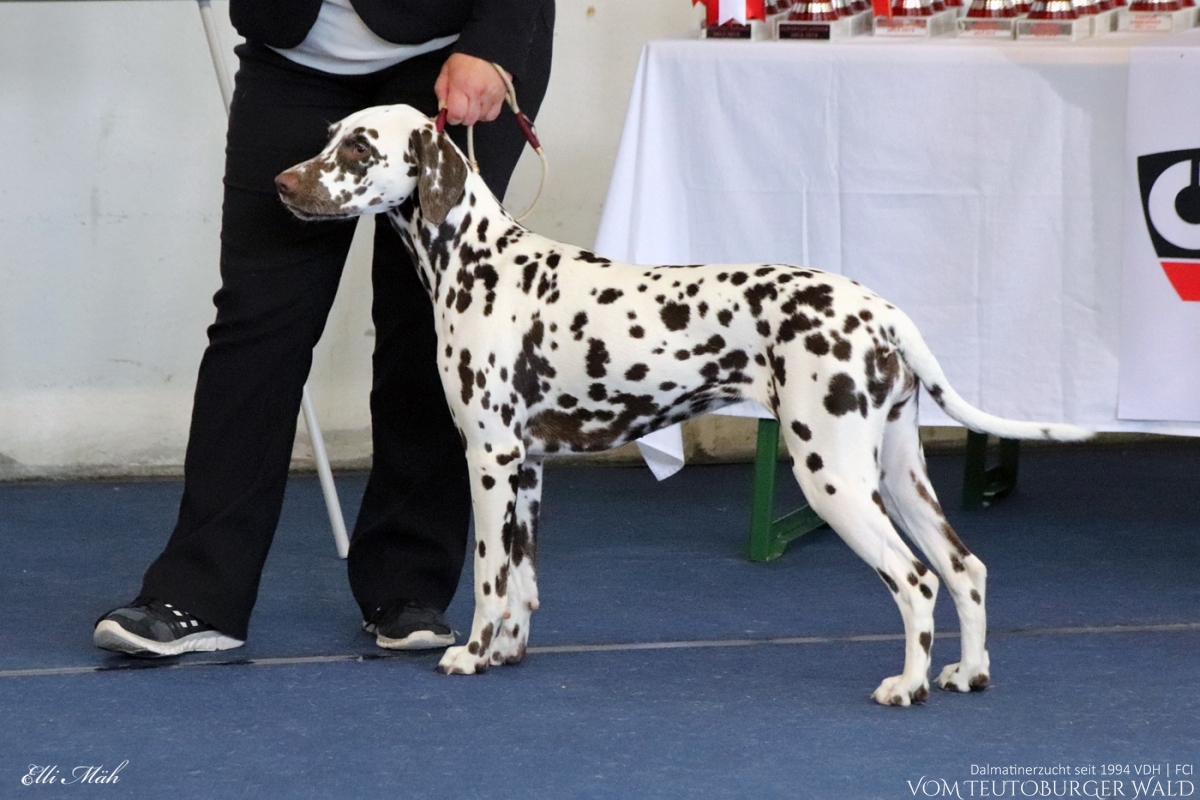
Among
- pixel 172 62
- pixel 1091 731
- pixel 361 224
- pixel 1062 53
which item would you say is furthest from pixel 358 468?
pixel 1091 731

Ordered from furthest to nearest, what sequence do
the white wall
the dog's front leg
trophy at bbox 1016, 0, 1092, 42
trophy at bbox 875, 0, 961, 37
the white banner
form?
the white wall < trophy at bbox 875, 0, 961, 37 < trophy at bbox 1016, 0, 1092, 42 < the white banner < the dog's front leg

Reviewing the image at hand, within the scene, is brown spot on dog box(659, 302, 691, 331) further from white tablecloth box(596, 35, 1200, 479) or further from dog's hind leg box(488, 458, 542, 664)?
white tablecloth box(596, 35, 1200, 479)

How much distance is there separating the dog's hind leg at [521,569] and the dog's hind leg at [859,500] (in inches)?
20.3

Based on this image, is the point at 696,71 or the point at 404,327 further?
the point at 696,71

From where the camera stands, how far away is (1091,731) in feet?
7.88

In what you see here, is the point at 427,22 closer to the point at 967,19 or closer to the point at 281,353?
the point at 281,353

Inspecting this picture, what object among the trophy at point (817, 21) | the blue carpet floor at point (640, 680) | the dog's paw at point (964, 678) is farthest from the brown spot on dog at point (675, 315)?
the trophy at point (817, 21)

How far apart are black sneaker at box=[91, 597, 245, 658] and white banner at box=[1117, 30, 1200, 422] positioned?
1.94 meters

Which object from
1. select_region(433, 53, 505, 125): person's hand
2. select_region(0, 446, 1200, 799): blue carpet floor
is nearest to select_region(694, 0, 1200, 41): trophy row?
select_region(433, 53, 505, 125): person's hand

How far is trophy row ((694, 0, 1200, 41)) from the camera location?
3.37 metres

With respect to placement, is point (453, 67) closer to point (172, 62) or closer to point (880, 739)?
point (880, 739)

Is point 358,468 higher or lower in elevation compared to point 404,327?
lower

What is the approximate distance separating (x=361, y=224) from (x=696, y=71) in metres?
1.55

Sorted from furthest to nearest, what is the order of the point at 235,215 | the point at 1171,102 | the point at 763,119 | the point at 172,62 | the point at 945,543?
the point at 172,62, the point at 763,119, the point at 1171,102, the point at 235,215, the point at 945,543
